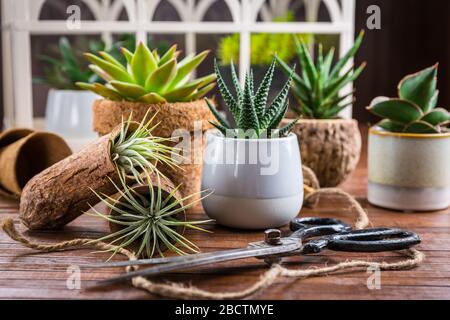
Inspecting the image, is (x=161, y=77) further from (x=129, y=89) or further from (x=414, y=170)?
(x=414, y=170)

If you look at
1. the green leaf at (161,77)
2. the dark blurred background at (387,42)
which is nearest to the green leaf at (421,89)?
the green leaf at (161,77)

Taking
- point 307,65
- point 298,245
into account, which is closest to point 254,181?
point 298,245

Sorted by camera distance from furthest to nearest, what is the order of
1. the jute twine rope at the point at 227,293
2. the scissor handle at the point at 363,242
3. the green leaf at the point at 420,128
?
1. the green leaf at the point at 420,128
2. the scissor handle at the point at 363,242
3. the jute twine rope at the point at 227,293

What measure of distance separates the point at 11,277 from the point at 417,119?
0.60 metres

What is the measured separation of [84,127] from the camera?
4.10 feet

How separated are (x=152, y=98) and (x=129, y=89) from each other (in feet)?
0.11

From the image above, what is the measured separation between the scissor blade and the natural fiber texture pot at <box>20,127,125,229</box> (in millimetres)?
176

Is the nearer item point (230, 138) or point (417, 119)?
point (230, 138)

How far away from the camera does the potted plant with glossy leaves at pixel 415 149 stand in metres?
0.84

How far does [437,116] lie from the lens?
2.78ft

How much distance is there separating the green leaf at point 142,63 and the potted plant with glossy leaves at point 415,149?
330 mm

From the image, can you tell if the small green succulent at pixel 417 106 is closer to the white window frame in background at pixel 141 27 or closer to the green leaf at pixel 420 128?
the green leaf at pixel 420 128
